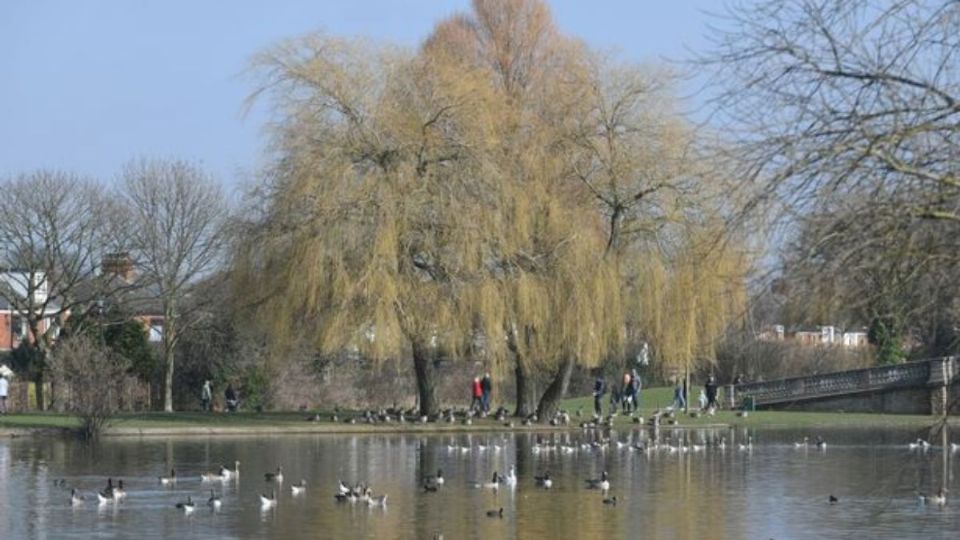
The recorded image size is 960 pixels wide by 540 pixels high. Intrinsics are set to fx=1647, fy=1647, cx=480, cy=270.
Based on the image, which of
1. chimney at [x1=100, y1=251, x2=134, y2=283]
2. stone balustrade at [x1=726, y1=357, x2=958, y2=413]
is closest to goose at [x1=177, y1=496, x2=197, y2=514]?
chimney at [x1=100, y1=251, x2=134, y2=283]

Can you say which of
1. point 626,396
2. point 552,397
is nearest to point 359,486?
point 552,397

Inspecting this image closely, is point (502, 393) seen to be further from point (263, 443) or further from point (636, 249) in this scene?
point (263, 443)

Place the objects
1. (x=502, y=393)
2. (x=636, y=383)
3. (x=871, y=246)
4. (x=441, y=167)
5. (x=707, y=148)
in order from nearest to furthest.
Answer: (x=871, y=246) < (x=707, y=148) < (x=441, y=167) < (x=636, y=383) < (x=502, y=393)

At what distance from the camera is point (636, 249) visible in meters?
49.7

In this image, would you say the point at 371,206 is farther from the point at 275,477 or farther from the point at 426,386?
the point at 275,477

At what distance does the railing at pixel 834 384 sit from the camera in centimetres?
6519

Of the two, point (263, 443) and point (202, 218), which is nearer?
point (263, 443)

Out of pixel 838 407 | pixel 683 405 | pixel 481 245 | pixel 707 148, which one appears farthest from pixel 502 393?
pixel 707 148

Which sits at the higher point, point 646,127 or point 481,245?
point 646,127

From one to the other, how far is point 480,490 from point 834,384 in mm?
38561

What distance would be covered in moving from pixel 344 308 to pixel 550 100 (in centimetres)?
996

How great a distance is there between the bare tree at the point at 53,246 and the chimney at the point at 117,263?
0.35 meters

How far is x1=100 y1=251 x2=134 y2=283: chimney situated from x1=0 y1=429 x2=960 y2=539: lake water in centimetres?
2174

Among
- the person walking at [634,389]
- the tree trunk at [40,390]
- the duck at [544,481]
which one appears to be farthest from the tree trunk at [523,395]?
the duck at [544,481]
